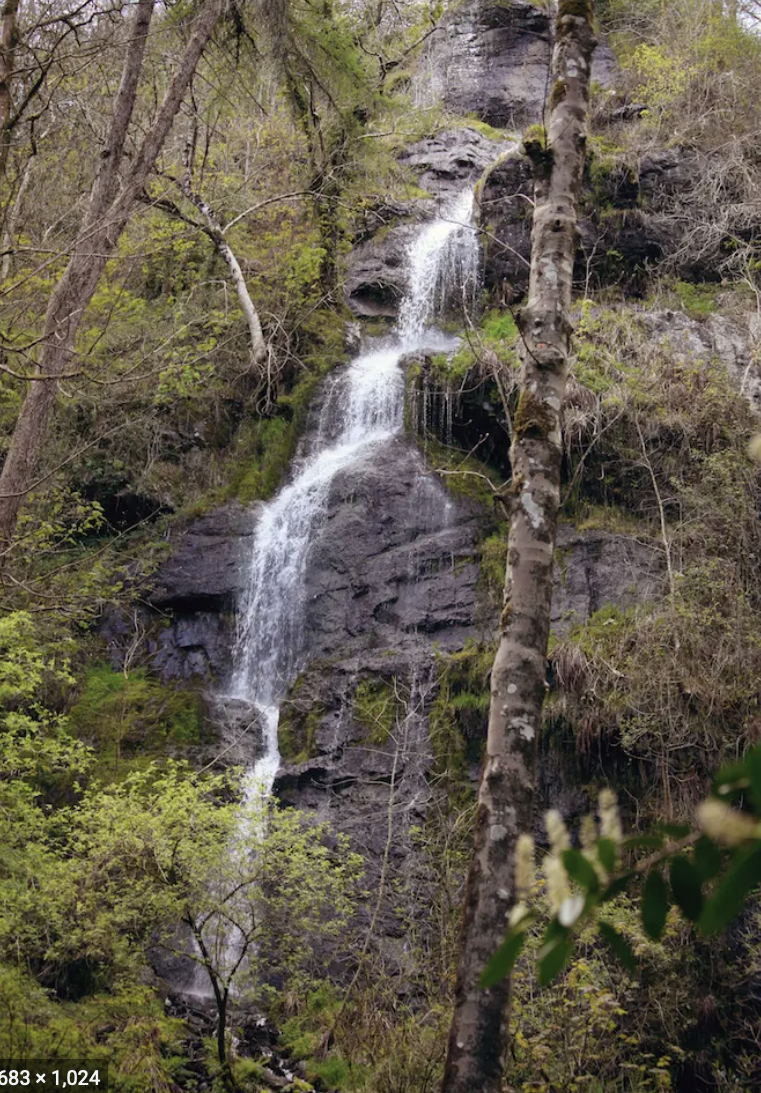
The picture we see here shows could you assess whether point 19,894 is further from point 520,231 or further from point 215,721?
point 520,231

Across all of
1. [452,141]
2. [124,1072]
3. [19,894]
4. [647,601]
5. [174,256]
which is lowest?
[124,1072]

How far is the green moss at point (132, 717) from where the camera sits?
35.7 feet

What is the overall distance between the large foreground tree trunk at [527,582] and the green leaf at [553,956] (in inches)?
102

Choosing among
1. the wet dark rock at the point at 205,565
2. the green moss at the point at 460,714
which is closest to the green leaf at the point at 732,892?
the green moss at the point at 460,714

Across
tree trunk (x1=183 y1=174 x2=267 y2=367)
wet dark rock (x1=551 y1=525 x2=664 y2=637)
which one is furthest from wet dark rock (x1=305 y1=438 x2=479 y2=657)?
tree trunk (x1=183 y1=174 x2=267 y2=367)

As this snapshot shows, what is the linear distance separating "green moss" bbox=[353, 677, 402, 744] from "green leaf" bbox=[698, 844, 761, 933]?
895 cm

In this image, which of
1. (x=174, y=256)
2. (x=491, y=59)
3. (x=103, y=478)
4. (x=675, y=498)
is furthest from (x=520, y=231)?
(x=491, y=59)

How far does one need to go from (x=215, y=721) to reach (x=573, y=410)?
5856mm

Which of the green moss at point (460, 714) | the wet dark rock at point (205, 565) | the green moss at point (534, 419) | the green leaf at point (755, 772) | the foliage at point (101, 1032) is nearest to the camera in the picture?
the green leaf at point (755, 772)

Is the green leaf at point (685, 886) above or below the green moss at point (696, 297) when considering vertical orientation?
below

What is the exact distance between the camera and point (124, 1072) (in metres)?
5.18

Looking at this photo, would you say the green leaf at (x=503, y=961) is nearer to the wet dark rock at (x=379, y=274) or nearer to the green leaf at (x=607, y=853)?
the green leaf at (x=607, y=853)

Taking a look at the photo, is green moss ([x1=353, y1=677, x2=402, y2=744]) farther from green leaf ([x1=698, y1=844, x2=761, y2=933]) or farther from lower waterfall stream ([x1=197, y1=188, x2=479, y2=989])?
green leaf ([x1=698, y1=844, x2=761, y2=933])

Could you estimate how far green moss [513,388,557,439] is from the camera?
446 centimetres
